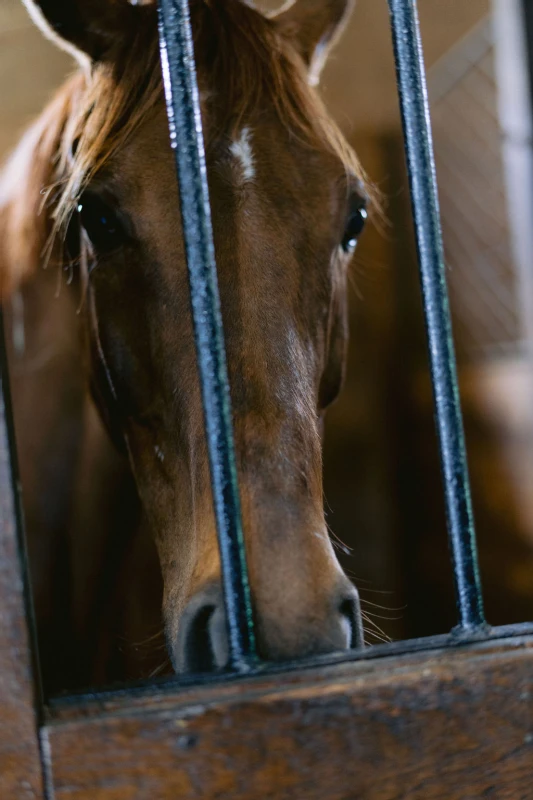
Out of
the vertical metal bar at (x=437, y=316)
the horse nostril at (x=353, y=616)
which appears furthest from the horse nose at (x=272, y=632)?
Answer: the vertical metal bar at (x=437, y=316)

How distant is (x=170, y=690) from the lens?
1.44 feet

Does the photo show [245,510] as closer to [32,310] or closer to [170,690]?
[170,690]

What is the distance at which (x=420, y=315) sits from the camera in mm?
2580

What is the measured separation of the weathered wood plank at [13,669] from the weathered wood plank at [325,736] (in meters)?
0.01

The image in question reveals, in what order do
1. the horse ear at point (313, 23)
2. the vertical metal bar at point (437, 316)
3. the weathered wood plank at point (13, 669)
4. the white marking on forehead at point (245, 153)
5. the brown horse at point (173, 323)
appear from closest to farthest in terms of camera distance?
the weathered wood plank at point (13, 669)
the vertical metal bar at point (437, 316)
the brown horse at point (173, 323)
the white marking on forehead at point (245, 153)
the horse ear at point (313, 23)

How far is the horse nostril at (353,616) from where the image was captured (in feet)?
1.98

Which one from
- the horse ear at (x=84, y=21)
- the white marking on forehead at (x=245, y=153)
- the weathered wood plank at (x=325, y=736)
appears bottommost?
the weathered wood plank at (x=325, y=736)

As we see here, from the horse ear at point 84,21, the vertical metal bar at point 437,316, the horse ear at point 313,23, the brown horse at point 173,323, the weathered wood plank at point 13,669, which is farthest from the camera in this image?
the horse ear at point 313,23

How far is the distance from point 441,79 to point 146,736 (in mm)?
2548

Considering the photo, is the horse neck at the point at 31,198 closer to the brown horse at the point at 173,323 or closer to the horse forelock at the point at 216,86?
the brown horse at the point at 173,323

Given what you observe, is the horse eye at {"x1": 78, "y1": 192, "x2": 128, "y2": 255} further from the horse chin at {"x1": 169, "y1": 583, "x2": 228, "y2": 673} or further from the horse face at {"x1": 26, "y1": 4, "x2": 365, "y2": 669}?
the horse chin at {"x1": 169, "y1": 583, "x2": 228, "y2": 673}

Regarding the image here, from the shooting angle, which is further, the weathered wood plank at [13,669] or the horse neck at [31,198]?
the horse neck at [31,198]

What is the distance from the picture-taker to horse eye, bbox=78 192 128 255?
0.86 meters

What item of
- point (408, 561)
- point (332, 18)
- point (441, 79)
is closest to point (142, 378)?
point (332, 18)
